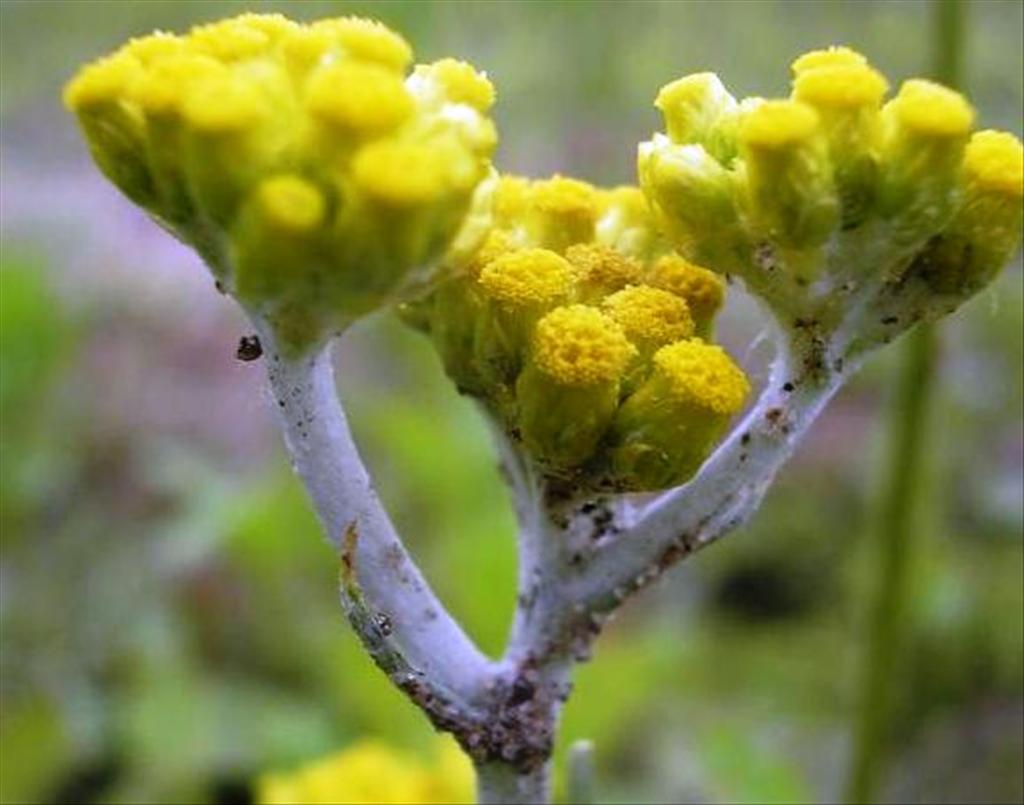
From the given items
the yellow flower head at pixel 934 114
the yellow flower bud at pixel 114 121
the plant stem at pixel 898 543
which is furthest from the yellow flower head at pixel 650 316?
the plant stem at pixel 898 543

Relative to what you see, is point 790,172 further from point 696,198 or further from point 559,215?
point 559,215

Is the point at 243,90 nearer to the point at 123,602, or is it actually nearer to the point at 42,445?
the point at 123,602

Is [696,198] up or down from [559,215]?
down

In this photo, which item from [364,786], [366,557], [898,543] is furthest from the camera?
[898,543]

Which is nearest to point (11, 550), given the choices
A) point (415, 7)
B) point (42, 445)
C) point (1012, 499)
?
point (42, 445)

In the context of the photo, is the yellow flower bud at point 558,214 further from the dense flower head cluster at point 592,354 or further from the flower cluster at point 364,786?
the flower cluster at point 364,786

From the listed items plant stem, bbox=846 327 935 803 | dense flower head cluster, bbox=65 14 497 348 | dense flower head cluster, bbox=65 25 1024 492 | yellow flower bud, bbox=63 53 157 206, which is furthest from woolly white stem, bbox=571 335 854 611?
plant stem, bbox=846 327 935 803

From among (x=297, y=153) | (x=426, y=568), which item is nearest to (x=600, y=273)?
(x=297, y=153)
